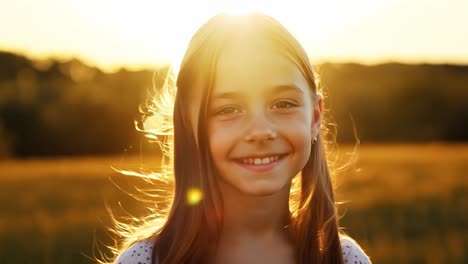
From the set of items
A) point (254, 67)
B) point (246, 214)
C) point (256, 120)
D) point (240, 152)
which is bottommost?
point (246, 214)

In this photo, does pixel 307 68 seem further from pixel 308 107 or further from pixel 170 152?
pixel 170 152

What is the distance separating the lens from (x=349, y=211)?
12273 millimetres

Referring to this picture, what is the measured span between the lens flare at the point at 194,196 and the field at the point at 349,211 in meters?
3.18

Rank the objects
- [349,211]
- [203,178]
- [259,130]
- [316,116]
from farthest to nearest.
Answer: [349,211] → [316,116] → [203,178] → [259,130]

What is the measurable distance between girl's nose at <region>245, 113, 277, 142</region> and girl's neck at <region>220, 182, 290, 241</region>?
10.1 inches

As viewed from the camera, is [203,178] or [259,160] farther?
[203,178]

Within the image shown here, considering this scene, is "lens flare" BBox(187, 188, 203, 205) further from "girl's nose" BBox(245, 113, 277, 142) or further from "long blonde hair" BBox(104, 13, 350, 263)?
"girl's nose" BBox(245, 113, 277, 142)

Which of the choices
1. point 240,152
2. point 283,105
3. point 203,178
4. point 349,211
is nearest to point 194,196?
point 203,178

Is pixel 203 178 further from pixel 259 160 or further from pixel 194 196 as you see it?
pixel 259 160

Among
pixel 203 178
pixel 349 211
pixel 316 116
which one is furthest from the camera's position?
pixel 349 211

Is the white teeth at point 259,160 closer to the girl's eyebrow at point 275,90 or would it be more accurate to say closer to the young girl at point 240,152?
the young girl at point 240,152

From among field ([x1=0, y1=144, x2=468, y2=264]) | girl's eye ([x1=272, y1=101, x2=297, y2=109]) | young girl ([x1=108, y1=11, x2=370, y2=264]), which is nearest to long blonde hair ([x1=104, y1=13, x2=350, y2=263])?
young girl ([x1=108, y1=11, x2=370, y2=264])

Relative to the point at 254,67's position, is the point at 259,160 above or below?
below

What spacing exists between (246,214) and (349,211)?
9.38 metres
